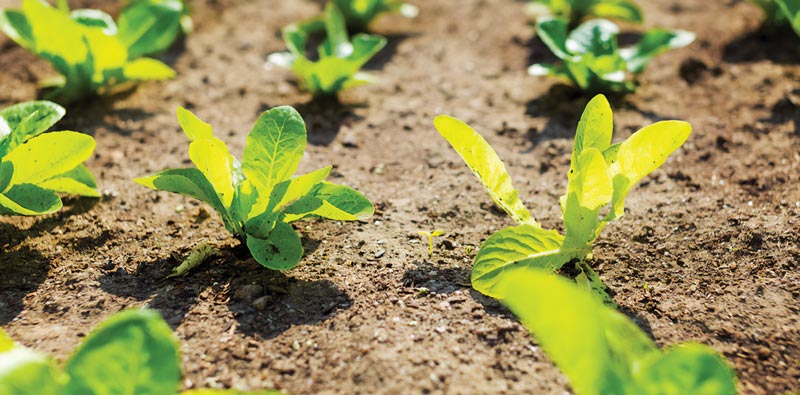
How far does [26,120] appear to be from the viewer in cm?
207

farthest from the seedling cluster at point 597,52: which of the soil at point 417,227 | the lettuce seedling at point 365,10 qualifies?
the lettuce seedling at point 365,10

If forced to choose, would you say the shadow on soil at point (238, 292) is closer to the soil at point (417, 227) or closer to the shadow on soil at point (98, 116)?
the soil at point (417, 227)

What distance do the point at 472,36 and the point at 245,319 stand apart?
2.31 meters

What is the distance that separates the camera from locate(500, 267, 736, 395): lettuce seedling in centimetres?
123

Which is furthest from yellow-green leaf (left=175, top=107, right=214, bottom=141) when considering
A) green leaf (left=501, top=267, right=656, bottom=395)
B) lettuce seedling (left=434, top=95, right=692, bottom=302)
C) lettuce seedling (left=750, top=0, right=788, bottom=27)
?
lettuce seedling (left=750, top=0, right=788, bottom=27)

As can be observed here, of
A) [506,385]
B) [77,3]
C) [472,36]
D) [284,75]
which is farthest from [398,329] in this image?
[77,3]

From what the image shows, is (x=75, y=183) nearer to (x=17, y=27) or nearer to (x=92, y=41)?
(x=92, y=41)

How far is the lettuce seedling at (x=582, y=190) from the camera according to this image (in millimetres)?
1833

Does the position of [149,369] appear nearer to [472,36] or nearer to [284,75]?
[284,75]

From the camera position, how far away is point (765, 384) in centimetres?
169

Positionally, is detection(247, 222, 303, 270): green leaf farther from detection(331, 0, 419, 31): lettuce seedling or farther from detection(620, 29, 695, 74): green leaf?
detection(331, 0, 419, 31): lettuce seedling

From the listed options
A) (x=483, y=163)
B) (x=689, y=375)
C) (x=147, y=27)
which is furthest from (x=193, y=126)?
(x=689, y=375)

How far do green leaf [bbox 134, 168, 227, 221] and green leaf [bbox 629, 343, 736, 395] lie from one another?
49.0 inches

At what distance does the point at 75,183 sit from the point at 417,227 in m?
1.11
